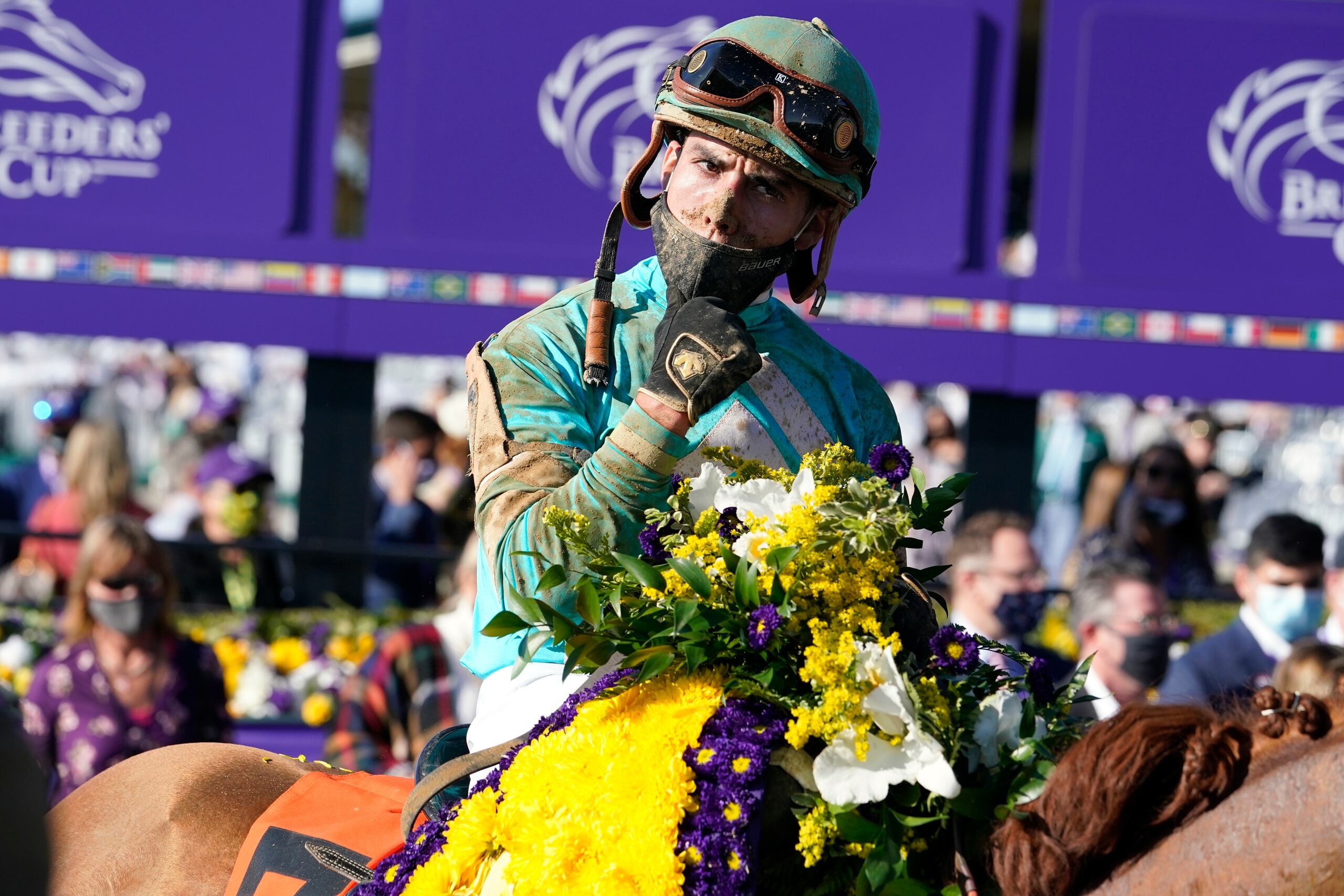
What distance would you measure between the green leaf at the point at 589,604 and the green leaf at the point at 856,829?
0.41 metres

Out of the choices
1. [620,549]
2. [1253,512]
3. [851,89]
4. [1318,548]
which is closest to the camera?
[620,549]

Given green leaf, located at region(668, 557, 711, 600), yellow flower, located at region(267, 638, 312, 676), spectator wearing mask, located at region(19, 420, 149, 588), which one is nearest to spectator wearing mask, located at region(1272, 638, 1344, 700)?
green leaf, located at region(668, 557, 711, 600)

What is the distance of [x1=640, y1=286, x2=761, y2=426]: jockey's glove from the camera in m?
1.97

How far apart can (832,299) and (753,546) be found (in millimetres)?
4062

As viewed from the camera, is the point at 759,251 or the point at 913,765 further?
the point at 759,251

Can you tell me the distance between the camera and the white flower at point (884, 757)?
1.77 m

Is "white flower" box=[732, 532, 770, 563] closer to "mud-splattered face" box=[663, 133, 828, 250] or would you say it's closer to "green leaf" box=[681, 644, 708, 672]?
"green leaf" box=[681, 644, 708, 672]

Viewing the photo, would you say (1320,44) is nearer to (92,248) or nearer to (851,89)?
(851,89)

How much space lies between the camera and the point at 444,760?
231cm

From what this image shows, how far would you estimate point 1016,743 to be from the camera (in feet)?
6.10

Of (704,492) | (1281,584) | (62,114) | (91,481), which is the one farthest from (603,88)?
(704,492)

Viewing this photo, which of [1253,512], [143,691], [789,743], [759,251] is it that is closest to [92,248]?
[143,691]

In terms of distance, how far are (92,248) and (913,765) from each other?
196 inches

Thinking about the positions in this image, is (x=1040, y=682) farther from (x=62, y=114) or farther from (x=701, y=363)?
(x=62, y=114)
